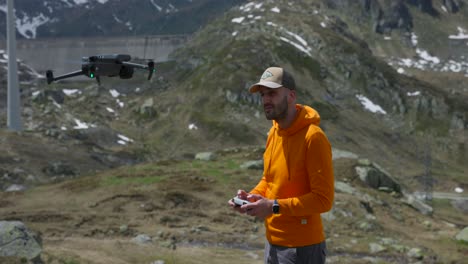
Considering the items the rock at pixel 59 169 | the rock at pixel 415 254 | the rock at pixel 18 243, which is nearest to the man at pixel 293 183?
the rock at pixel 18 243

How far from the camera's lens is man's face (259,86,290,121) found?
8375 millimetres

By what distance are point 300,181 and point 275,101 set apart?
1184mm

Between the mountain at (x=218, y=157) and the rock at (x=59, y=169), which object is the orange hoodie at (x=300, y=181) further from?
the rock at (x=59, y=169)

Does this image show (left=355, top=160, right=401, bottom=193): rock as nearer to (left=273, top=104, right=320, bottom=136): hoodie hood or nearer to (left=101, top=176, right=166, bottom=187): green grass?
(left=101, top=176, right=166, bottom=187): green grass

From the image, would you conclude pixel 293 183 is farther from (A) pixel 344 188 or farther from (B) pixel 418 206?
(B) pixel 418 206

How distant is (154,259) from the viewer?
73.3 ft

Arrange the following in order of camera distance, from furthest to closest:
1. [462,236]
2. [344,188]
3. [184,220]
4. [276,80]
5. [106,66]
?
[344,188] < [462,236] < [184,220] < [106,66] < [276,80]

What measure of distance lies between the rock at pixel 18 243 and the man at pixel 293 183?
1205cm

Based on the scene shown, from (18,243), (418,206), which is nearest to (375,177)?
(418,206)

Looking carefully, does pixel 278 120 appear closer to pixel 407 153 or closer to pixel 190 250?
pixel 190 250

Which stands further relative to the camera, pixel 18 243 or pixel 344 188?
pixel 344 188

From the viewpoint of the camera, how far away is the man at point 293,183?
26.8ft

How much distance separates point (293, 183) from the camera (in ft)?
27.8

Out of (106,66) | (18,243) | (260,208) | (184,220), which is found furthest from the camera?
(184,220)
